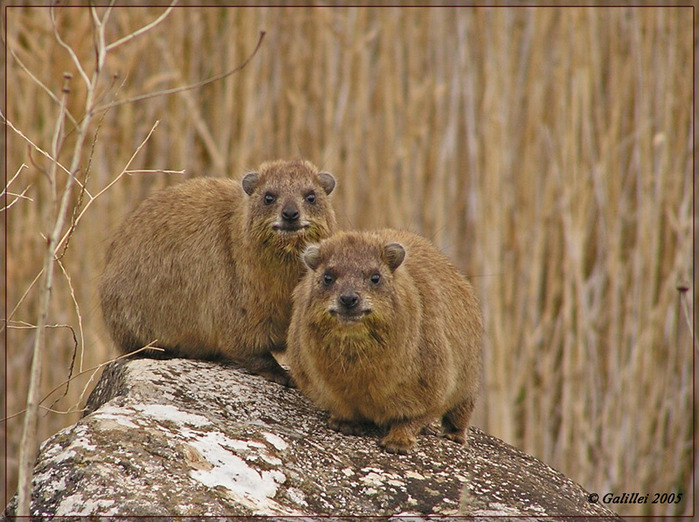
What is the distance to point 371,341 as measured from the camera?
3.92m

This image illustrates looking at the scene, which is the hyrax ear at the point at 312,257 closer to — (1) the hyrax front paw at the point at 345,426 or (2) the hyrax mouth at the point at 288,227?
(2) the hyrax mouth at the point at 288,227

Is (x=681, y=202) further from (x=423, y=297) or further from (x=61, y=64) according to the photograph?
(x=61, y=64)

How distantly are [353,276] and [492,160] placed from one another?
2.97 metres

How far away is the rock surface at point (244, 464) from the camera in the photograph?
2.82 m

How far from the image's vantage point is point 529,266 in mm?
6785

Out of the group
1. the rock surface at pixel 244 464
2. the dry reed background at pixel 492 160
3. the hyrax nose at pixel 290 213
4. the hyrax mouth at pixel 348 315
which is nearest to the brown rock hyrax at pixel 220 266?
the hyrax nose at pixel 290 213

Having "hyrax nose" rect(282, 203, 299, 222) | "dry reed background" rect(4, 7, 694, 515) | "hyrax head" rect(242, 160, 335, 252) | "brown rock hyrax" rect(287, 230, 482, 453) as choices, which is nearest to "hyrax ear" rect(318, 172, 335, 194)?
"hyrax head" rect(242, 160, 335, 252)

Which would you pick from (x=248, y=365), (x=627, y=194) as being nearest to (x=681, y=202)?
(x=627, y=194)

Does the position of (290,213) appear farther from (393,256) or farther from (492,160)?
(492,160)

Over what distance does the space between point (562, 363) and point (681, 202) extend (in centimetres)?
145

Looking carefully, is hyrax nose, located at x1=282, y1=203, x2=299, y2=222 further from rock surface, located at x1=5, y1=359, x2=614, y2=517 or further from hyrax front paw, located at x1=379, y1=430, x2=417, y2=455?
Answer: hyrax front paw, located at x1=379, y1=430, x2=417, y2=455

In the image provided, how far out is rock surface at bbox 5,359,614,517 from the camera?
282 centimetres

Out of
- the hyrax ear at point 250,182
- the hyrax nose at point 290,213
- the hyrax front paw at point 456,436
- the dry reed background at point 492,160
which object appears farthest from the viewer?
the dry reed background at point 492,160

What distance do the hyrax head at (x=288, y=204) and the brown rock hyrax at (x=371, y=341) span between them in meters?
0.34
